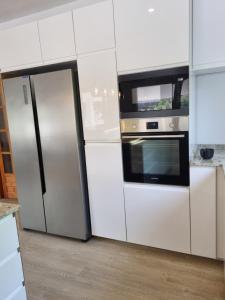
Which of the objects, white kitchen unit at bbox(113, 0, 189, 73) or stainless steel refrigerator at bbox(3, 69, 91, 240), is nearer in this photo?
white kitchen unit at bbox(113, 0, 189, 73)

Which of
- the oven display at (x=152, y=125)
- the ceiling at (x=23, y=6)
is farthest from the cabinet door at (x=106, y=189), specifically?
the ceiling at (x=23, y=6)

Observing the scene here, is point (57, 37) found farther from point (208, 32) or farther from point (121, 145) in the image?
point (208, 32)

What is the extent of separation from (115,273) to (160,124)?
135 centimetres

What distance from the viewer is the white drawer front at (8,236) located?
1.35m

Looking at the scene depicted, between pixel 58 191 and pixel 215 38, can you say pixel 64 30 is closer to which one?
pixel 215 38

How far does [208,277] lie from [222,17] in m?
2.08

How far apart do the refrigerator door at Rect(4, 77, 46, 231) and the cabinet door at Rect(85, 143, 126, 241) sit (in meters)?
0.64

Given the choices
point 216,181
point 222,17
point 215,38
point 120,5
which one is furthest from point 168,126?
point 120,5

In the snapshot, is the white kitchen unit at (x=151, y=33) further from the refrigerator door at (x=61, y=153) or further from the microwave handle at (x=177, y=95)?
the refrigerator door at (x=61, y=153)

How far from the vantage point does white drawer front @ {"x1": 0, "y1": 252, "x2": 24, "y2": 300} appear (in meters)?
1.37

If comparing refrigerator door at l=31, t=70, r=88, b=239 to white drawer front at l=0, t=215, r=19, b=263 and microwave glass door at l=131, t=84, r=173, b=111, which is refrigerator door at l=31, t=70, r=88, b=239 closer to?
microwave glass door at l=131, t=84, r=173, b=111

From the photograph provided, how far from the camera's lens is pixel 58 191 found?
258 cm

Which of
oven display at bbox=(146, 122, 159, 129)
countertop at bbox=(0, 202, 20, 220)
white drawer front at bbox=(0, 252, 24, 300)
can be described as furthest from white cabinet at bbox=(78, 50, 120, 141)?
white drawer front at bbox=(0, 252, 24, 300)

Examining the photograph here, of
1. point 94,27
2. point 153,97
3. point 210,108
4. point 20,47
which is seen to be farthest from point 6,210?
point 210,108
